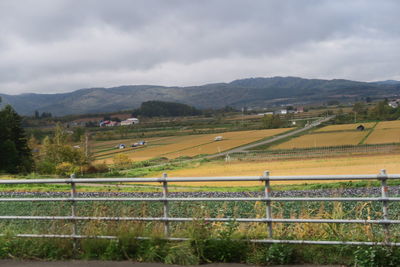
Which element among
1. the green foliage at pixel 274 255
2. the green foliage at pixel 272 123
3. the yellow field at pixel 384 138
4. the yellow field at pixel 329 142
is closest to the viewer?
the green foliage at pixel 274 255

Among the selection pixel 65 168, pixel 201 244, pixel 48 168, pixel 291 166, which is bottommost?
pixel 48 168

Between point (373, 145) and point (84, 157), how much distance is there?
4138cm

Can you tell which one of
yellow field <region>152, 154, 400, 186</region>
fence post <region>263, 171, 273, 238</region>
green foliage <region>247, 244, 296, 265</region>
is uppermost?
fence post <region>263, 171, 273, 238</region>

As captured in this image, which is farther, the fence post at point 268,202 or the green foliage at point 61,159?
the green foliage at point 61,159

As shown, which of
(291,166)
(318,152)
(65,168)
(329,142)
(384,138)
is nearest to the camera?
(291,166)

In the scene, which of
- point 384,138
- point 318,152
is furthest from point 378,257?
point 384,138

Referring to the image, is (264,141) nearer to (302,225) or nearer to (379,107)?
(379,107)

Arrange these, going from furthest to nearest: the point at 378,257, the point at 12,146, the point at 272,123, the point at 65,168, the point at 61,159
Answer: the point at 272,123 < the point at 61,159 < the point at 12,146 < the point at 65,168 < the point at 378,257

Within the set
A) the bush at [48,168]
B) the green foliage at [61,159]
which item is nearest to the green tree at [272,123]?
the green foliage at [61,159]

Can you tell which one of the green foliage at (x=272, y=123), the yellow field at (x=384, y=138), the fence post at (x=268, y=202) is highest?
the fence post at (x=268, y=202)

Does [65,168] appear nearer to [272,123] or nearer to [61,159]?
[61,159]

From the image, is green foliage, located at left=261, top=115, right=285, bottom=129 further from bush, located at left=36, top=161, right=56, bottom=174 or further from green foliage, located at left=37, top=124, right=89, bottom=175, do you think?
bush, located at left=36, top=161, right=56, bottom=174

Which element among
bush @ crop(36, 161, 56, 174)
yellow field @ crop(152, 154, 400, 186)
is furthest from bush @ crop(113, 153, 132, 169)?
yellow field @ crop(152, 154, 400, 186)

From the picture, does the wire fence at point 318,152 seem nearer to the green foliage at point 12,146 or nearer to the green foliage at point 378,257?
the green foliage at point 12,146
